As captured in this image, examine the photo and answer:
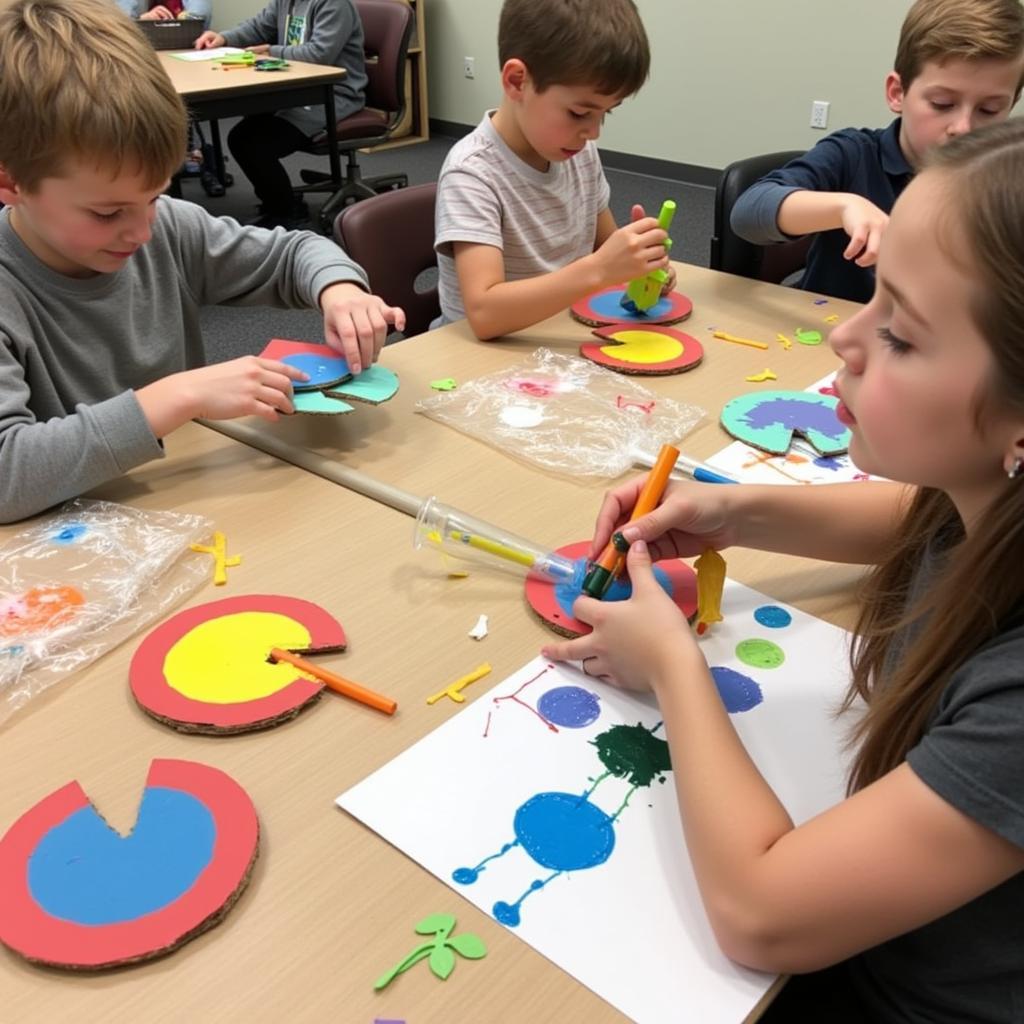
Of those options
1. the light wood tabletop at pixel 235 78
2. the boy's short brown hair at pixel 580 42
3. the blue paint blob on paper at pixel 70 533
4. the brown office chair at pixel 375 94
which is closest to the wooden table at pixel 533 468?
the blue paint blob on paper at pixel 70 533

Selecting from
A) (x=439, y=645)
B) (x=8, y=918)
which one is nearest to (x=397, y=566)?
(x=439, y=645)

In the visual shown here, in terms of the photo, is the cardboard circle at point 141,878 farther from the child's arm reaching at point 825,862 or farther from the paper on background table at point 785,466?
the paper on background table at point 785,466

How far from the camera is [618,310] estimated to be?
4.42ft

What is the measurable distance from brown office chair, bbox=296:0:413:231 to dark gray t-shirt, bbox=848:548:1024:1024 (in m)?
3.43

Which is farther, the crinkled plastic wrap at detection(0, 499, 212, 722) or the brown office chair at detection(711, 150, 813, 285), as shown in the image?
the brown office chair at detection(711, 150, 813, 285)

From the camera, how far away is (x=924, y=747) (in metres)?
0.49

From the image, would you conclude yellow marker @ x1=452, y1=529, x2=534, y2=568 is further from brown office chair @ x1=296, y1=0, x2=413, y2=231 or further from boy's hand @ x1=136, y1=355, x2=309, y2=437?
brown office chair @ x1=296, y1=0, x2=413, y2=231

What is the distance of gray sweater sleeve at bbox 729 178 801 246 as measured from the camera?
147 centimetres

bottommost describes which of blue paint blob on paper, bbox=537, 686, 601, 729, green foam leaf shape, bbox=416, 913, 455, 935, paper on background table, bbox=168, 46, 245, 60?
green foam leaf shape, bbox=416, 913, 455, 935

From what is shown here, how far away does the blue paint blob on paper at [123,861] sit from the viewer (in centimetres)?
50

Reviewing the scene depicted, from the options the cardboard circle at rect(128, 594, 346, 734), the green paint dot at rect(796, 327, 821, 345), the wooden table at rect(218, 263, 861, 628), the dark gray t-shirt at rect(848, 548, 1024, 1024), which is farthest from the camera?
the green paint dot at rect(796, 327, 821, 345)

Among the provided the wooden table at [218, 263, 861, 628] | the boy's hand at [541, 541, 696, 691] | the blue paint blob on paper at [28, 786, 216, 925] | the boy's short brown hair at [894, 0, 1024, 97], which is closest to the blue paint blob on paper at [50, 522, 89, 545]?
the wooden table at [218, 263, 861, 628]

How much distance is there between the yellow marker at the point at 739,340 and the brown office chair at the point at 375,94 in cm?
269

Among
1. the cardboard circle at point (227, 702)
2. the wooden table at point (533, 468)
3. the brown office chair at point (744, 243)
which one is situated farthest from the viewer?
the brown office chair at point (744, 243)
